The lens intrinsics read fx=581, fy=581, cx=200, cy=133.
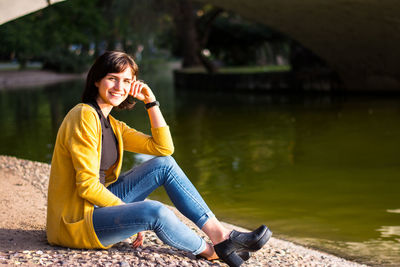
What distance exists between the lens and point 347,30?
1444cm

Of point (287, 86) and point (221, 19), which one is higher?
point (221, 19)

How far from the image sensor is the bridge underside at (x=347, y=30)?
12.1 meters

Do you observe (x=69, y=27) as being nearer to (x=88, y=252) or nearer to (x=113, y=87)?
(x=113, y=87)

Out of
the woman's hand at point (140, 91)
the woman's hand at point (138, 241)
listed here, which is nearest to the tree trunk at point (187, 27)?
the woman's hand at point (140, 91)

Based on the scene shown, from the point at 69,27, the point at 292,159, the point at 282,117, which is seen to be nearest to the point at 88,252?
the point at 292,159

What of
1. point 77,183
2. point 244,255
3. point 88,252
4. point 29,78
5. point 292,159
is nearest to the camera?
point 77,183

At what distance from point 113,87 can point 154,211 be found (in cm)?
72

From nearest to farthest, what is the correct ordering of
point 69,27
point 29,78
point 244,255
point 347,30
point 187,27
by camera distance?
1. point 244,255
2. point 347,30
3. point 187,27
4. point 29,78
5. point 69,27

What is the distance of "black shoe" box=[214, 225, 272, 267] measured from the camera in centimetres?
320

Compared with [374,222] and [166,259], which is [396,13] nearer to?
[374,222]

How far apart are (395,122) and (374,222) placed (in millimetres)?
6247

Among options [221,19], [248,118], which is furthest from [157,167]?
[221,19]

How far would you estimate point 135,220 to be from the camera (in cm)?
302

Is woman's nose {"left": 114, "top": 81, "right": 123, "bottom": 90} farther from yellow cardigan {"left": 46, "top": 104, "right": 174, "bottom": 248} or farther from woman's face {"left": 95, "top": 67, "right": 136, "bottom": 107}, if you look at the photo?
yellow cardigan {"left": 46, "top": 104, "right": 174, "bottom": 248}
